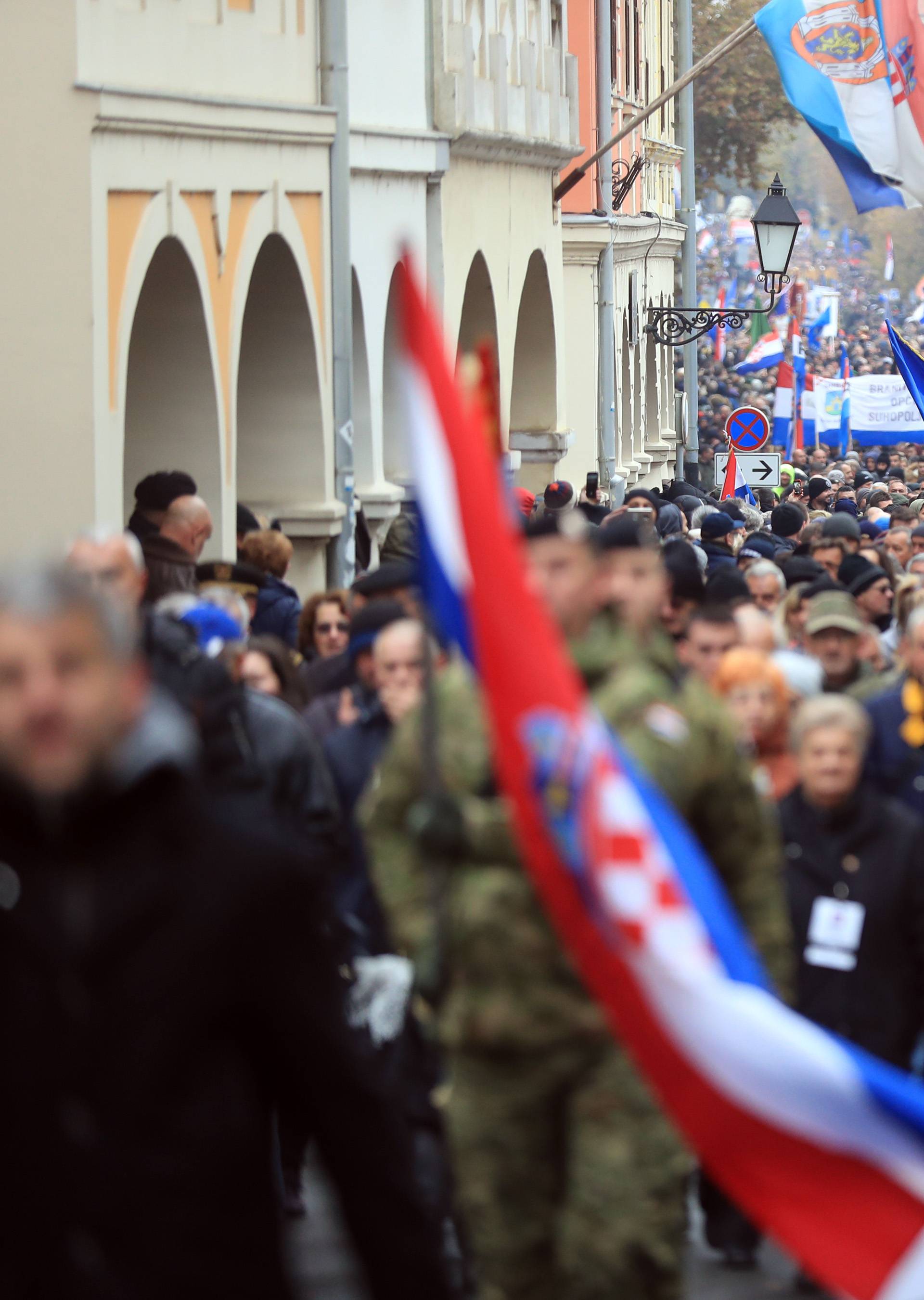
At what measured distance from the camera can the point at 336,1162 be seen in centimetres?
299

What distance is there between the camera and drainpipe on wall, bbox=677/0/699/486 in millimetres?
35938

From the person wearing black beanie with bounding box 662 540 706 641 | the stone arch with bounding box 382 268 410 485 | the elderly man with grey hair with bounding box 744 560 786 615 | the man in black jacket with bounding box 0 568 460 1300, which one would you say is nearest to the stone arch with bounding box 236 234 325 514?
the stone arch with bounding box 382 268 410 485

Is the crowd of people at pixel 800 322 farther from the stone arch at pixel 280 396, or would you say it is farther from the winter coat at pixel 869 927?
the winter coat at pixel 869 927

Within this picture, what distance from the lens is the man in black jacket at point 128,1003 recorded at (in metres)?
2.86

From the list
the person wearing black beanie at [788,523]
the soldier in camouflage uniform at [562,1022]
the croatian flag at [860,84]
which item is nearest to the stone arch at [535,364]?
the croatian flag at [860,84]

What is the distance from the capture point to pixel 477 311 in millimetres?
23344

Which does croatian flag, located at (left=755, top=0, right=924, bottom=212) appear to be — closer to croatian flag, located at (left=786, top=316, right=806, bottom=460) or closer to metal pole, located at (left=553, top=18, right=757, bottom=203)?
metal pole, located at (left=553, top=18, right=757, bottom=203)

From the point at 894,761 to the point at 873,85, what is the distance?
45.6 feet

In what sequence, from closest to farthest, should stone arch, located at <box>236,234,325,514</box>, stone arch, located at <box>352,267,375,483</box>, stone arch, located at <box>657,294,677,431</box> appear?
1. stone arch, located at <box>236,234,325,514</box>
2. stone arch, located at <box>352,267,375,483</box>
3. stone arch, located at <box>657,294,677,431</box>

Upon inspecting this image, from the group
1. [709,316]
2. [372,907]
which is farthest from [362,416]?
[372,907]

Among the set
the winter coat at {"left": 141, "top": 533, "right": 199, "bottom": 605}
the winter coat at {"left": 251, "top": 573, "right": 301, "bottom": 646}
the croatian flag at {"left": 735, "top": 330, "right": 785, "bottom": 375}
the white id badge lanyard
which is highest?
the croatian flag at {"left": 735, "top": 330, "right": 785, "bottom": 375}

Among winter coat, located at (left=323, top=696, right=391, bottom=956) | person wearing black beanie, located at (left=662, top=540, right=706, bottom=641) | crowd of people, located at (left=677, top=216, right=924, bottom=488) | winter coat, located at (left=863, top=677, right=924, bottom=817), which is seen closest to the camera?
winter coat, located at (left=323, top=696, right=391, bottom=956)

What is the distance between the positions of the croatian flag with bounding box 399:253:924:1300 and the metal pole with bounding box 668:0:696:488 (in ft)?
102

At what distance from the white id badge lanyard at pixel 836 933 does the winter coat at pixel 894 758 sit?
1174 millimetres
